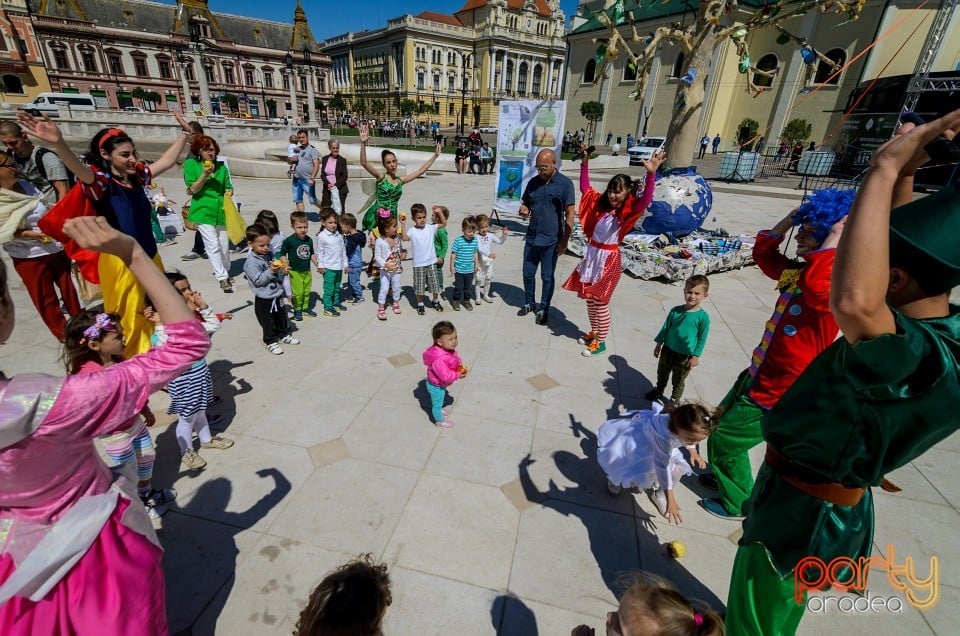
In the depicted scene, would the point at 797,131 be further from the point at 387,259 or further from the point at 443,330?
the point at 443,330

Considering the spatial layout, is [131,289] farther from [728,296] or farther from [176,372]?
[728,296]

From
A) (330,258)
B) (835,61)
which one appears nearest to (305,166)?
(330,258)

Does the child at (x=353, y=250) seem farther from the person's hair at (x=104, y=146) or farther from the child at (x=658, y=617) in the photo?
the child at (x=658, y=617)

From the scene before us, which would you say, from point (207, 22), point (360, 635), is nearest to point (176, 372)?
point (360, 635)

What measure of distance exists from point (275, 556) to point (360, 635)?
5.26ft

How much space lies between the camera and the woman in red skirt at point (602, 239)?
490cm

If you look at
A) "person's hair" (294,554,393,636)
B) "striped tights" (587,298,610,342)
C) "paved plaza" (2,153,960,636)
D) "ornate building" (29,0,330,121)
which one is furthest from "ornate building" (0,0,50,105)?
"person's hair" (294,554,393,636)

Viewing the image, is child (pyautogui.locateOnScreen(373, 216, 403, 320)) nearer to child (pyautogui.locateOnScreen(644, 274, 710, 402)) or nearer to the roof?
child (pyautogui.locateOnScreen(644, 274, 710, 402))

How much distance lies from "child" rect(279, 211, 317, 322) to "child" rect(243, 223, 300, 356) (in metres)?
0.33

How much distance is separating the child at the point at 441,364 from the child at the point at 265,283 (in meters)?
2.30

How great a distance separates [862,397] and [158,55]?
278ft

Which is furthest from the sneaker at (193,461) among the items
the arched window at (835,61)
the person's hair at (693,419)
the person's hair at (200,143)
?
the arched window at (835,61)

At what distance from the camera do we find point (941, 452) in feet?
13.2

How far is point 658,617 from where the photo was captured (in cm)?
155
